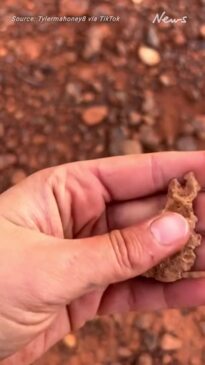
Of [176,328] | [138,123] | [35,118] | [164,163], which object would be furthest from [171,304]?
[35,118]

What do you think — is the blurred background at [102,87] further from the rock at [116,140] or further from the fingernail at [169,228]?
the fingernail at [169,228]

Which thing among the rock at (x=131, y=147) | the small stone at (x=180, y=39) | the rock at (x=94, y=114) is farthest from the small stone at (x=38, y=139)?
the small stone at (x=180, y=39)

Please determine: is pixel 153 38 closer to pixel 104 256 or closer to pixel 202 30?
pixel 202 30

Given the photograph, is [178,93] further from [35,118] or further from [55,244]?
[55,244]

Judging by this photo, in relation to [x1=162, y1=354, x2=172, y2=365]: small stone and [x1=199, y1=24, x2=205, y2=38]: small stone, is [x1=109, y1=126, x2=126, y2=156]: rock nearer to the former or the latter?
[x1=199, y1=24, x2=205, y2=38]: small stone

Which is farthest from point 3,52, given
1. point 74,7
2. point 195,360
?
point 195,360
